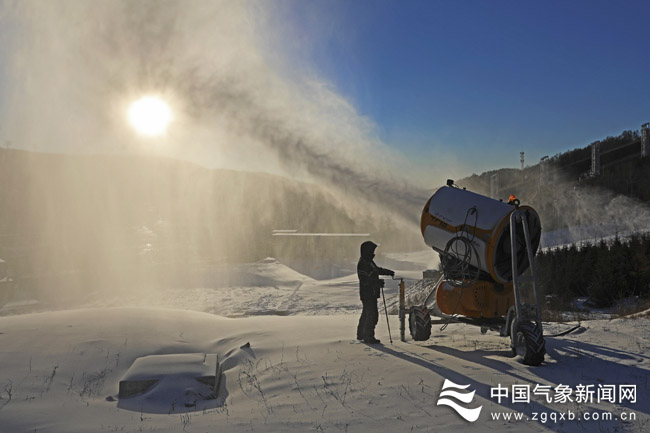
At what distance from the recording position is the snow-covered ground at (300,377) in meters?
4.82

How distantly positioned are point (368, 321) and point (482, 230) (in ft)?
8.94

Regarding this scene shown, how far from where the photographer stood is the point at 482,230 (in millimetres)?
8125

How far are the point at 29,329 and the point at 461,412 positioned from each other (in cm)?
812

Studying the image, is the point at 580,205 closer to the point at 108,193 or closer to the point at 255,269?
the point at 255,269

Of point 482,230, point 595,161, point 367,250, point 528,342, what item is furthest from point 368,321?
point 595,161

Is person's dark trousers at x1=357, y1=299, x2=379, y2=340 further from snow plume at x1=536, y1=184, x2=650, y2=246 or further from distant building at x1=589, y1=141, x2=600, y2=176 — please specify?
distant building at x1=589, y1=141, x2=600, y2=176

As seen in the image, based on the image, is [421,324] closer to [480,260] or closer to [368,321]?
[368,321]

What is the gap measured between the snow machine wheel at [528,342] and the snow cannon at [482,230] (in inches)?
48.0

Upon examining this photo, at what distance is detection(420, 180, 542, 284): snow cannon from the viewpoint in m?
7.91

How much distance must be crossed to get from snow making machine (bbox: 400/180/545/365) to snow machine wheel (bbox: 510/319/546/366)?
0.02m

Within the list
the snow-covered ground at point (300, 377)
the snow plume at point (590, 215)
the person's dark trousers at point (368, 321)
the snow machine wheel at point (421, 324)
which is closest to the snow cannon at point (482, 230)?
the snow machine wheel at point (421, 324)

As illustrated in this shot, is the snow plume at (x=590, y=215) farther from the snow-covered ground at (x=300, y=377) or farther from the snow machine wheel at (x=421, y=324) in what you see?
the snow-covered ground at (x=300, y=377)

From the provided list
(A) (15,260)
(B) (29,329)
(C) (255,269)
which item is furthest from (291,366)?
(A) (15,260)

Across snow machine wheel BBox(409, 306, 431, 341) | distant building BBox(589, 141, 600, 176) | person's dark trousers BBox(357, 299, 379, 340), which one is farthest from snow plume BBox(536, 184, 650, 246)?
person's dark trousers BBox(357, 299, 379, 340)
